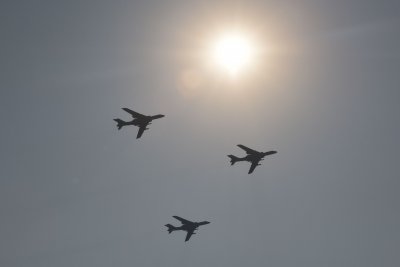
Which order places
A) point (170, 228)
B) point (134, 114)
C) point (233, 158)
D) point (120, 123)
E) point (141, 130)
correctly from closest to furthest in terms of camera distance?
point (134, 114) → point (120, 123) → point (141, 130) → point (233, 158) → point (170, 228)

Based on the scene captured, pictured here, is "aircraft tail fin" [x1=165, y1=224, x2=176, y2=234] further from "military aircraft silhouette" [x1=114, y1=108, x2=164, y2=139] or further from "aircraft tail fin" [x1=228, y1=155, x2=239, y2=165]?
"military aircraft silhouette" [x1=114, y1=108, x2=164, y2=139]

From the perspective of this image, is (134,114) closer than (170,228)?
Yes

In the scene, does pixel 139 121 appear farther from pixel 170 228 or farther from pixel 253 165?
pixel 170 228

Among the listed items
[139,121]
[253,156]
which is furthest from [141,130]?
[253,156]

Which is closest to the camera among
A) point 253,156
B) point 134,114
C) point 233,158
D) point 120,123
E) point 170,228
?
point 134,114

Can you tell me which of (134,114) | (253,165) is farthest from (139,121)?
(253,165)

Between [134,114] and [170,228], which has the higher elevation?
[134,114]

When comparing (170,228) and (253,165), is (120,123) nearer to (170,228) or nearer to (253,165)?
(253,165)

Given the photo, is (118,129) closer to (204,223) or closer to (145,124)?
(145,124)

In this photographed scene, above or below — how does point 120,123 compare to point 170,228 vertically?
above

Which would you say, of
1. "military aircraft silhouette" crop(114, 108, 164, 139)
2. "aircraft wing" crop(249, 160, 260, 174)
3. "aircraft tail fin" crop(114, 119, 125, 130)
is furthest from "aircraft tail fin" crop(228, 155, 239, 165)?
"aircraft tail fin" crop(114, 119, 125, 130)

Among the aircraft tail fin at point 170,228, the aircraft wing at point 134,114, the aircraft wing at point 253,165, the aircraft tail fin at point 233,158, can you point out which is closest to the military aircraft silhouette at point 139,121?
the aircraft wing at point 134,114

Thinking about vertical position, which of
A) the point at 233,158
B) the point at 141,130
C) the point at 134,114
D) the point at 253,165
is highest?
the point at 233,158

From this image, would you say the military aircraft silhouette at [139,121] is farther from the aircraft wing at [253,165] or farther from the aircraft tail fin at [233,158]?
the aircraft wing at [253,165]
